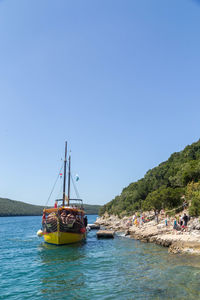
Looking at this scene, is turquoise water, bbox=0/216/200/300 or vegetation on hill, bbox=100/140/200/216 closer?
turquoise water, bbox=0/216/200/300

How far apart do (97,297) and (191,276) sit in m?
5.73

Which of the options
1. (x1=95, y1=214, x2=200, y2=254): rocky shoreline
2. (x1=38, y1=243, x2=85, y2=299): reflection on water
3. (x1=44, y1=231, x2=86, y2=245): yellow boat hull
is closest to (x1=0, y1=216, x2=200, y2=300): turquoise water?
(x1=38, y1=243, x2=85, y2=299): reflection on water

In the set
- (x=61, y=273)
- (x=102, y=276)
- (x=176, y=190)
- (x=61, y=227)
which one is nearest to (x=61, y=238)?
(x=61, y=227)

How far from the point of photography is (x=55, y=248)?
991 inches

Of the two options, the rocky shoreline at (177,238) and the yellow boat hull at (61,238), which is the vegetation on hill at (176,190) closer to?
the rocky shoreline at (177,238)

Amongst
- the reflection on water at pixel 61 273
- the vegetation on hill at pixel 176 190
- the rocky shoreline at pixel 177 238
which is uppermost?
the vegetation on hill at pixel 176 190

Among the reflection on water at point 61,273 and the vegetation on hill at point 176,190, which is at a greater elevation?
the vegetation on hill at point 176,190

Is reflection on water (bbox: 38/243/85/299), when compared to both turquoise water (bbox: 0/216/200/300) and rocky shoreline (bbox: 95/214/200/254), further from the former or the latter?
rocky shoreline (bbox: 95/214/200/254)

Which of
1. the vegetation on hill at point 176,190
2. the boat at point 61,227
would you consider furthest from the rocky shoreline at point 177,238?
the boat at point 61,227

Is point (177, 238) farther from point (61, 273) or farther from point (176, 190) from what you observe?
point (176, 190)

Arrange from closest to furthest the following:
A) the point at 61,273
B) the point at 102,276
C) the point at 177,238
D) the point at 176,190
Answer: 1. the point at 102,276
2. the point at 61,273
3. the point at 177,238
4. the point at 176,190

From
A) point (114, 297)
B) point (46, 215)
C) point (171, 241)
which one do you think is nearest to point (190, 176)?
point (171, 241)

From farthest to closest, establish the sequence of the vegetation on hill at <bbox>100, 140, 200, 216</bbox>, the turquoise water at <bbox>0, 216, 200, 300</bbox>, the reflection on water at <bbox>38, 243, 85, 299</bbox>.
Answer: the vegetation on hill at <bbox>100, 140, 200, 216</bbox> → the reflection on water at <bbox>38, 243, 85, 299</bbox> → the turquoise water at <bbox>0, 216, 200, 300</bbox>

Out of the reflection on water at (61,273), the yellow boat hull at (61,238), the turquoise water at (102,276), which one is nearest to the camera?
the turquoise water at (102,276)
